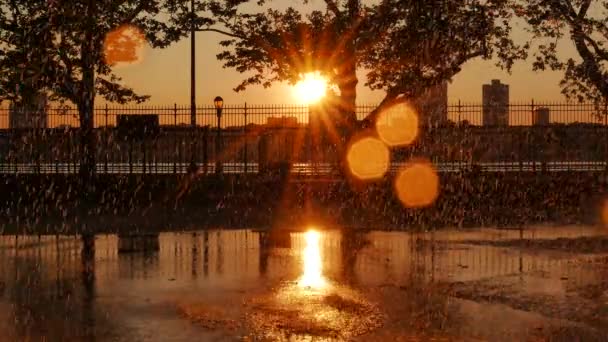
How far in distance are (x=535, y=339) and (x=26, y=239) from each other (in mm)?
11228

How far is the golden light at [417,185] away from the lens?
74.7ft

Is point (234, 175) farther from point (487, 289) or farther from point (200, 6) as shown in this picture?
point (487, 289)

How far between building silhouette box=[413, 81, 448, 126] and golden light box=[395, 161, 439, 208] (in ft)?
6.07

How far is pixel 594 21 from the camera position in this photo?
20.5m

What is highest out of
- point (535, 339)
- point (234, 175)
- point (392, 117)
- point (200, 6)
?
point (200, 6)

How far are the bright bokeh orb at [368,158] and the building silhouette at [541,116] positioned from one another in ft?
19.8

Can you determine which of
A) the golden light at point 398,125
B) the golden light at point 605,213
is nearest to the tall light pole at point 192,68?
the golden light at point 398,125

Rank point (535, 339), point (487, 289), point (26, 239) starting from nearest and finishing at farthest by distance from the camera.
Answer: point (535, 339), point (487, 289), point (26, 239)

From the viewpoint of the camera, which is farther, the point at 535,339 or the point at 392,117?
the point at 392,117

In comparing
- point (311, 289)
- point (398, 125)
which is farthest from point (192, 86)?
point (311, 289)

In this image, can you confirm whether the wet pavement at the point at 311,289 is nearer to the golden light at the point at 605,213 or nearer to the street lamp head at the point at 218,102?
the golden light at the point at 605,213

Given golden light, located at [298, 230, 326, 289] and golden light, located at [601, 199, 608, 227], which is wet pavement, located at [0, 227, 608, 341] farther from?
golden light, located at [601, 199, 608, 227]

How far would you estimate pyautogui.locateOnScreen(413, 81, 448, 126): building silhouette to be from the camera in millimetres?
28469

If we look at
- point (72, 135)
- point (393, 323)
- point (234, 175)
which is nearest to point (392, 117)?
point (234, 175)
